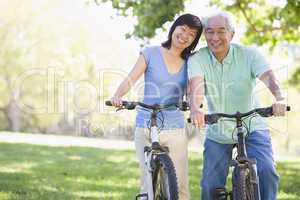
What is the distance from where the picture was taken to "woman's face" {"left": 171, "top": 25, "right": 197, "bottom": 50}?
199 inches

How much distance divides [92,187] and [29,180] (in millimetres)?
1018

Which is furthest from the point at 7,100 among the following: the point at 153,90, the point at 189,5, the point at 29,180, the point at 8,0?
the point at 153,90

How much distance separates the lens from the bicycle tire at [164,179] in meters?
4.61

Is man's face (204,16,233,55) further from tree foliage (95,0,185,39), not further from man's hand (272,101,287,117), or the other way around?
tree foliage (95,0,185,39)

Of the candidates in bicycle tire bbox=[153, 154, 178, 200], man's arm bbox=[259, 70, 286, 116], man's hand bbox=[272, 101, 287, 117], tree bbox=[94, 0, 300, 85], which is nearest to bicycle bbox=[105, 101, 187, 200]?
bicycle tire bbox=[153, 154, 178, 200]

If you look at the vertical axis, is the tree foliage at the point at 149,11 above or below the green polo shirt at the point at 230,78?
above

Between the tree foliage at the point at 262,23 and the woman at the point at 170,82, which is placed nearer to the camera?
the woman at the point at 170,82

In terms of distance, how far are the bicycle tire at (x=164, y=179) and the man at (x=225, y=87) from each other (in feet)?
1.05

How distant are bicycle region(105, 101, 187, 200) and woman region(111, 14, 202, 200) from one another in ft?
0.59

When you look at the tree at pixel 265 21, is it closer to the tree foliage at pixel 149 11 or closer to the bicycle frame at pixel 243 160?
the tree foliage at pixel 149 11

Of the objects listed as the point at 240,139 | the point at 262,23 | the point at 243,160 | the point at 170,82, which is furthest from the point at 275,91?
the point at 262,23

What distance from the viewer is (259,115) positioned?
4562 mm

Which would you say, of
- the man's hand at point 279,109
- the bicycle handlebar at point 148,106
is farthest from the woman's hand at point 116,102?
the man's hand at point 279,109

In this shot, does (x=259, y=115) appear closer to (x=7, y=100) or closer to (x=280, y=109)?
(x=280, y=109)
